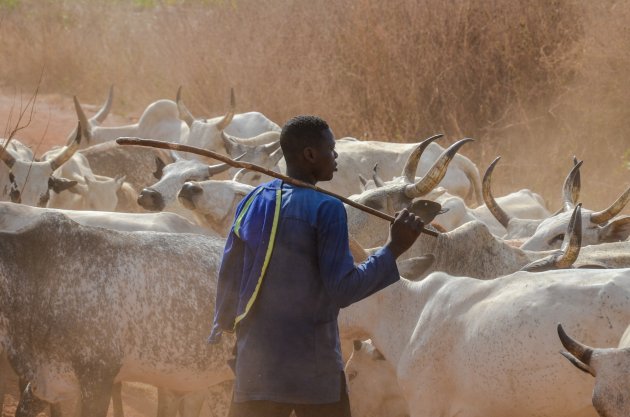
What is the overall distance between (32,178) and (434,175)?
3516 millimetres

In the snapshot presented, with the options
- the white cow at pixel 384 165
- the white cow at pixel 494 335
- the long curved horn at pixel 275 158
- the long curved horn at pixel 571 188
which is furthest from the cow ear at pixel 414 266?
the long curved horn at pixel 275 158

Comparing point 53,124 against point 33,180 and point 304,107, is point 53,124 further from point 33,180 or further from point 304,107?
point 33,180

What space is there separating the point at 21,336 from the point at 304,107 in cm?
1002

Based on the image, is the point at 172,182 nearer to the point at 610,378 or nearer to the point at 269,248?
the point at 269,248

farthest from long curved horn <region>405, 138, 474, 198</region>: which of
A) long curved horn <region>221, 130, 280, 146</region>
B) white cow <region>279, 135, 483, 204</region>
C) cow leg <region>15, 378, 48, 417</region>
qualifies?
long curved horn <region>221, 130, 280, 146</region>

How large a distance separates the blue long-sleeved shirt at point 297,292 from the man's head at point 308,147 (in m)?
0.08

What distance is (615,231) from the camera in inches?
304

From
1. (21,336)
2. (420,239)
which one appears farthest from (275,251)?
(420,239)

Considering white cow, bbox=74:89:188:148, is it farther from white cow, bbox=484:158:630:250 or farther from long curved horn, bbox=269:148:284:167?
white cow, bbox=484:158:630:250

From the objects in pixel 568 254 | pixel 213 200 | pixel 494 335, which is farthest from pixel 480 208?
pixel 494 335

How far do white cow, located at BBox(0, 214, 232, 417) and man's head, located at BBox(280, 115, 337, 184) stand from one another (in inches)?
76.7

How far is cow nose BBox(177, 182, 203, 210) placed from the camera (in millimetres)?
7743

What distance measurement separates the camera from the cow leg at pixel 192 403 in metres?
6.54

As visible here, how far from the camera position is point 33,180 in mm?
9305
